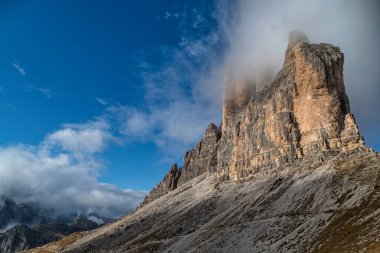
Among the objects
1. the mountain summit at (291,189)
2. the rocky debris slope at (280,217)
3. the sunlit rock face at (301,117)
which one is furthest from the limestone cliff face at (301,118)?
the rocky debris slope at (280,217)

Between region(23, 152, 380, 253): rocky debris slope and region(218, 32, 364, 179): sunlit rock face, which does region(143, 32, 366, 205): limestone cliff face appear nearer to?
region(218, 32, 364, 179): sunlit rock face

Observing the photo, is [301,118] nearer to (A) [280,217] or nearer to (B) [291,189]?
(B) [291,189]

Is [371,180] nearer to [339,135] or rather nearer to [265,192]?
[265,192]

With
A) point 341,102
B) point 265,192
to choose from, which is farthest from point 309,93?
point 265,192

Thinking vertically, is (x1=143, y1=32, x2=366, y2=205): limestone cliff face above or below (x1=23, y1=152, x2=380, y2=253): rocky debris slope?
above

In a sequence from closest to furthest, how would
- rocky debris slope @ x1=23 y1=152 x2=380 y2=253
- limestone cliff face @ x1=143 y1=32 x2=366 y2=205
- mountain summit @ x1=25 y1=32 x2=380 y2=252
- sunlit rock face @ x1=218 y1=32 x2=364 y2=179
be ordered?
1. rocky debris slope @ x1=23 y1=152 x2=380 y2=253
2. mountain summit @ x1=25 y1=32 x2=380 y2=252
3. limestone cliff face @ x1=143 y1=32 x2=366 y2=205
4. sunlit rock face @ x1=218 y1=32 x2=364 y2=179

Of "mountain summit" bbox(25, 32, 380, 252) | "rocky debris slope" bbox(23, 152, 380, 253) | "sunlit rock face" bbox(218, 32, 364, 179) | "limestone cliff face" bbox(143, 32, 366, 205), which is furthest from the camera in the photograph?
"sunlit rock face" bbox(218, 32, 364, 179)

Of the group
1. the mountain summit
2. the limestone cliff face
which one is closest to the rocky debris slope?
the mountain summit

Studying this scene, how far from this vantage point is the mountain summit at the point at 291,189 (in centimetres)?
7988

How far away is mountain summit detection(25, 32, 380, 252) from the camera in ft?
262

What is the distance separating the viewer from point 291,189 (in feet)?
387

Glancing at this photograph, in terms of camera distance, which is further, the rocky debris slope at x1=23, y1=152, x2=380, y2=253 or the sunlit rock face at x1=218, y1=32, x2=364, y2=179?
the sunlit rock face at x1=218, y1=32, x2=364, y2=179

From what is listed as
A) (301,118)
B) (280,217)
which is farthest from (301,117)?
(280,217)

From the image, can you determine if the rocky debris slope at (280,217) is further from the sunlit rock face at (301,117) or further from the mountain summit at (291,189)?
the sunlit rock face at (301,117)
